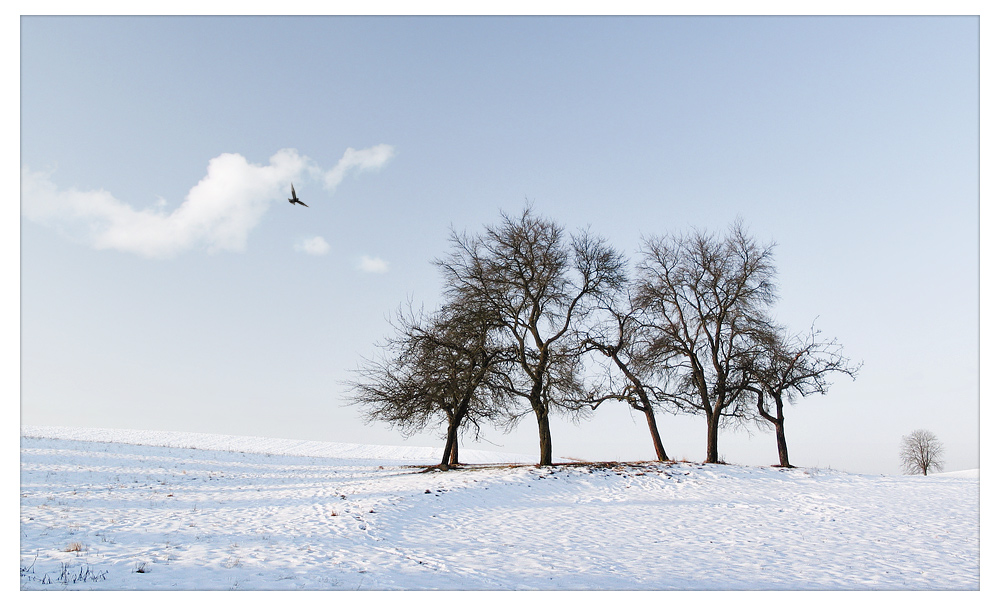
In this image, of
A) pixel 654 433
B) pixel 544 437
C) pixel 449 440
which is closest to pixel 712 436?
pixel 654 433

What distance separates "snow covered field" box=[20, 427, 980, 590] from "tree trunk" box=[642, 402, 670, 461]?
205 cm

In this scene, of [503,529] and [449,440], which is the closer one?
[503,529]

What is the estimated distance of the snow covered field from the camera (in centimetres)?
834

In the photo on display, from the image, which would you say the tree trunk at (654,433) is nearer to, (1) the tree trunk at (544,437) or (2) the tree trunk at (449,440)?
(1) the tree trunk at (544,437)

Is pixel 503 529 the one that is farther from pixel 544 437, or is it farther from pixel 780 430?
pixel 780 430

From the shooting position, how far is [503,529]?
1224 cm

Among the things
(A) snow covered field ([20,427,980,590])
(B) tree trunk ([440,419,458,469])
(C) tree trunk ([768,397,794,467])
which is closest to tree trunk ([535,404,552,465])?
(A) snow covered field ([20,427,980,590])

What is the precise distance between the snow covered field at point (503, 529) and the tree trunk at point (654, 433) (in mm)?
2046

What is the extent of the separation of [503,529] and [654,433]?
1324cm

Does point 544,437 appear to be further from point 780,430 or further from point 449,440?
point 780,430

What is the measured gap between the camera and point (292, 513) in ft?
42.8

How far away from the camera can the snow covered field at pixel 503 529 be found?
27.4 ft

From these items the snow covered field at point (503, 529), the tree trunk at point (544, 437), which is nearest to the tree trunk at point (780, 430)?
the snow covered field at point (503, 529)
